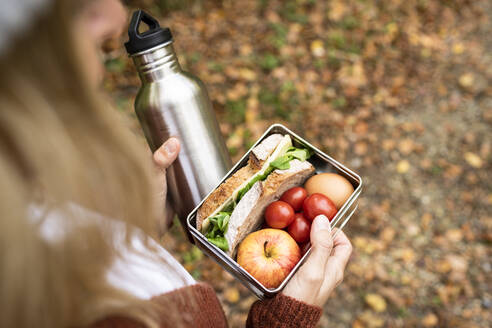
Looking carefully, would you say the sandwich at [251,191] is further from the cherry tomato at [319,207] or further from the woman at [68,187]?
the woman at [68,187]

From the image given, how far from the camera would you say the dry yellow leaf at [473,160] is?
2.91m

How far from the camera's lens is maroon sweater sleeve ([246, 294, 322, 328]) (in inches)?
48.3

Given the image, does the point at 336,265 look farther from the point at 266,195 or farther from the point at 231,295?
the point at 231,295

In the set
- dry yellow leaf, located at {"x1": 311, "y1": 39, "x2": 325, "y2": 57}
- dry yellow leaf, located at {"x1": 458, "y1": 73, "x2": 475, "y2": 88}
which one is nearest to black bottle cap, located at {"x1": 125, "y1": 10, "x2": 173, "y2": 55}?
dry yellow leaf, located at {"x1": 311, "y1": 39, "x2": 325, "y2": 57}

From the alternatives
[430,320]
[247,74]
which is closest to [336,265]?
[430,320]

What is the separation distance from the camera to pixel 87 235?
808 millimetres

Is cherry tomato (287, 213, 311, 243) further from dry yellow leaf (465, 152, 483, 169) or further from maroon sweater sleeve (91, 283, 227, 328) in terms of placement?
dry yellow leaf (465, 152, 483, 169)

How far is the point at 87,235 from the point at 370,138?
8.79 feet

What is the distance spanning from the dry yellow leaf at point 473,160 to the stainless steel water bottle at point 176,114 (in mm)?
2282

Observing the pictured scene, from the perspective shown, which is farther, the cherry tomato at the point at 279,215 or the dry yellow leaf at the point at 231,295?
the dry yellow leaf at the point at 231,295

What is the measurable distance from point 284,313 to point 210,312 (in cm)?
26

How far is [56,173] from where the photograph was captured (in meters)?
0.69

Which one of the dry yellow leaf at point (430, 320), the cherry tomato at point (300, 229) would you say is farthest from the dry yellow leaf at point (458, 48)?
the cherry tomato at point (300, 229)

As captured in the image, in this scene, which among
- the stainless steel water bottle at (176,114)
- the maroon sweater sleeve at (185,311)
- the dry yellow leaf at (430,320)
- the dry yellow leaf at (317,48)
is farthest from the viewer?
the dry yellow leaf at (317,48)
